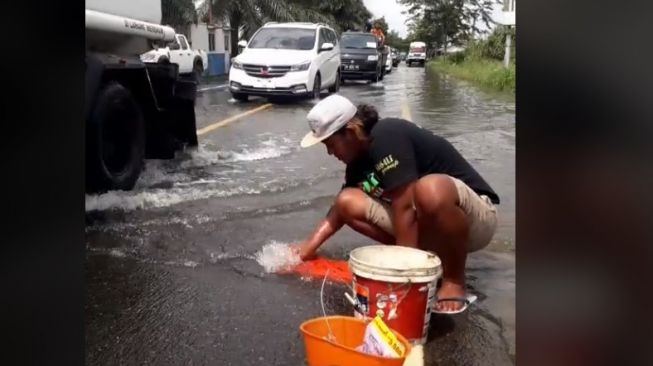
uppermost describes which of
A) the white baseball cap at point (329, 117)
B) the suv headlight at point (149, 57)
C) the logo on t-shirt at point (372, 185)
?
the suv headlight at point (149, 57)

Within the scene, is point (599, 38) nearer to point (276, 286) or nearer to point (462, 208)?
point (462, 208)

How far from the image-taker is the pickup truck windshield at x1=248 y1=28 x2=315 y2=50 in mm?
16766

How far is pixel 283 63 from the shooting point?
15.7 metres

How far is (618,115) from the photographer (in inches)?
40.4

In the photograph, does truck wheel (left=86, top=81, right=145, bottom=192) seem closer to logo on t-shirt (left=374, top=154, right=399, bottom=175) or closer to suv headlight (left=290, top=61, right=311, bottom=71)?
logo on t-shirt (left=374, top=154, right=399, bottom=175)

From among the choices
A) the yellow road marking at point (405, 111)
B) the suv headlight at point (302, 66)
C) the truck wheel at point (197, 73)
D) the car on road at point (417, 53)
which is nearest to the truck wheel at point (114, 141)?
the truck wheel at point (197, 73)

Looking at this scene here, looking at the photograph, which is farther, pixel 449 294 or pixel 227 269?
pixel 227 269

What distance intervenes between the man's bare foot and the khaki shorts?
22 cm

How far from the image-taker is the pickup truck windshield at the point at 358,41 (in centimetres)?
2534

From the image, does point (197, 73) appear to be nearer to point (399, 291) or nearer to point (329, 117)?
point (329, 117)

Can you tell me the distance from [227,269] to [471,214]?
5.13ft

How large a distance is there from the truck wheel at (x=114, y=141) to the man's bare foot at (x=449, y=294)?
311cm

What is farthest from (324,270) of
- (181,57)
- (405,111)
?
(181,57)

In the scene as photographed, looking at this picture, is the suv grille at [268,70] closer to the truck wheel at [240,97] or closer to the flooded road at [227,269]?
the truck wheel at [240,97]
